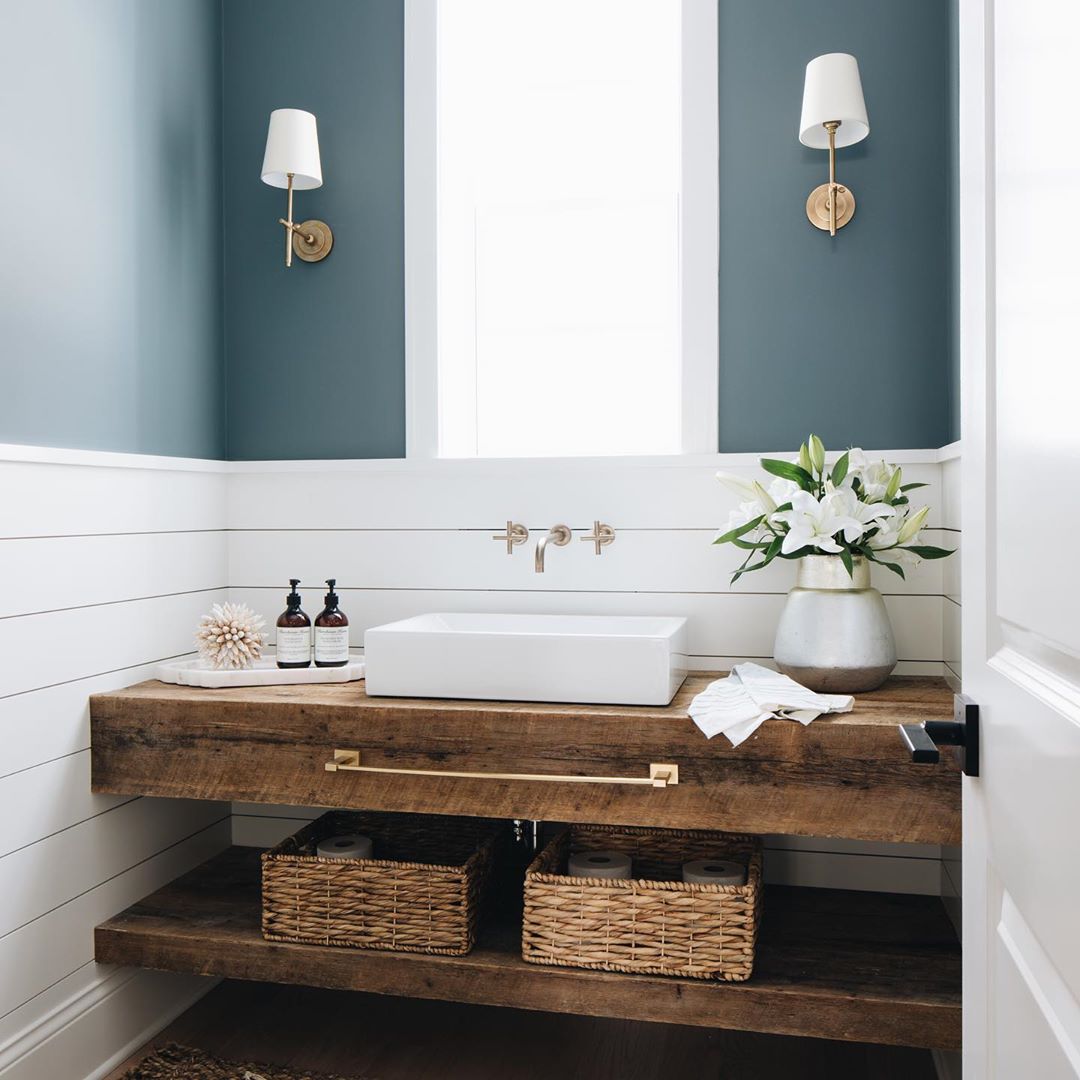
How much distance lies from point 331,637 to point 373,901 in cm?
53

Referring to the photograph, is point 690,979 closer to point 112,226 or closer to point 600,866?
point 600,866

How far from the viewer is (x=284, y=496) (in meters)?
2.45

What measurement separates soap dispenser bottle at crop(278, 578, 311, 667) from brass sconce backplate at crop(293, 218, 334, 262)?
0.84 meters

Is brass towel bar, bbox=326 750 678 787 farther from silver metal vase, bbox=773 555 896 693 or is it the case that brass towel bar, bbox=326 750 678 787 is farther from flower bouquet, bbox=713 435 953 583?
flower bouquet, bbox=713 435 953 583

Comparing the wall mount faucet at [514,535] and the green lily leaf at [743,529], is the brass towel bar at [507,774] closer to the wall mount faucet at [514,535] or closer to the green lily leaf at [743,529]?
the green lily leaf at [743,529]

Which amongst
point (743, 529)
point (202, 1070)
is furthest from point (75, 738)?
point (743, 529)

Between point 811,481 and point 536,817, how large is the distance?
819mm

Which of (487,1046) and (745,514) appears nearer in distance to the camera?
(745,514)

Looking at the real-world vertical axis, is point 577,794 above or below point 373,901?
above

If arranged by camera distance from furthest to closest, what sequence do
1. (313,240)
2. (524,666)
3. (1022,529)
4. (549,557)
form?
1. (313,240)
2. (549,557)
3. (524,666)
4. (1022,529)

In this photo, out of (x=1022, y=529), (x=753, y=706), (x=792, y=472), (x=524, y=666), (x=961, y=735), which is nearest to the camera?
(x=1022, y=529)

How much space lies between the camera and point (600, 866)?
6.35 ft

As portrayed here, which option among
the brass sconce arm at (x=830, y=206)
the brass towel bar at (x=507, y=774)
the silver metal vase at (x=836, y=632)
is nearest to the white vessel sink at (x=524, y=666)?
the brass towel bar at (x=507, y=774)

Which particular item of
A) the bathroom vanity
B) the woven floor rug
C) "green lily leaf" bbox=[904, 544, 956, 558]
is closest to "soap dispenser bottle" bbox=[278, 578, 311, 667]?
the bathroom vanity
